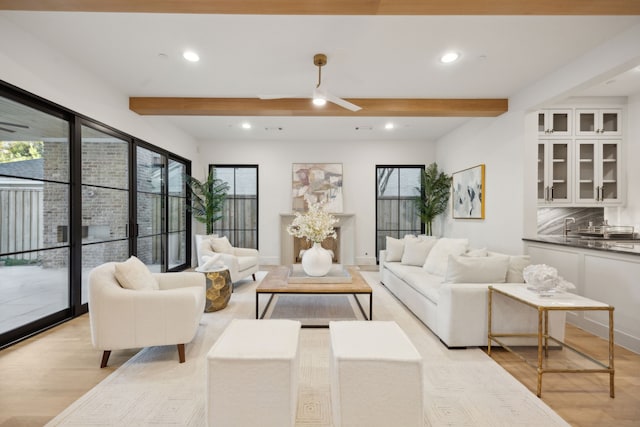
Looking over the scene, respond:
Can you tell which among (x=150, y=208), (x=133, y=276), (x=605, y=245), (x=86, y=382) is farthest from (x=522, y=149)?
(x=150, y=208)

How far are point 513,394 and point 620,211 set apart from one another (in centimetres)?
398

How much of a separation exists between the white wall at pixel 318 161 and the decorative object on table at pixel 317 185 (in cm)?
13

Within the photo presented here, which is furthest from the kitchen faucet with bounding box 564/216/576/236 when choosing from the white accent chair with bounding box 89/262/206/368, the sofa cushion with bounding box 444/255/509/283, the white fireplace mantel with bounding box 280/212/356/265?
the white accent chair with bounding box 89/262/206/368

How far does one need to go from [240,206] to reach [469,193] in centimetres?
475

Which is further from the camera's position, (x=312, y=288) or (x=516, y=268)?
(x=312, y=288)

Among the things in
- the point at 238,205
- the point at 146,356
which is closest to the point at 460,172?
the point at 238,205

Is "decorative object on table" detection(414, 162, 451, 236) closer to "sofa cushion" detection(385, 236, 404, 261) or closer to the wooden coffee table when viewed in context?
"sofa cushion" detection(385, 236, 404, 261)

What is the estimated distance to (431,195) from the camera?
629 centimetres

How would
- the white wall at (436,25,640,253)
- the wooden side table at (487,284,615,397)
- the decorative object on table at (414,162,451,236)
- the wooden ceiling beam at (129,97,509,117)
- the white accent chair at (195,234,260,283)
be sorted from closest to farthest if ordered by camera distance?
the wooden side table at (487,284,615,397), the white wall at (436,25,640,253), the wooden ceiling beam at (129,97,509,117), the white accent chair at (195,234,260,283), the decorative object on table at (414,162,451,236)

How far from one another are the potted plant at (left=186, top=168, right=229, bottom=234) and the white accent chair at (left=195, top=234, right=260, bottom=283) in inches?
39.2

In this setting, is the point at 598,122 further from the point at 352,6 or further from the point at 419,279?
the point at 352,6

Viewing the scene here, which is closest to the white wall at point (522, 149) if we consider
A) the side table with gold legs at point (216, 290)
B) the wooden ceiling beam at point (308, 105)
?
the wooden ceiling beam at point (308, 105)

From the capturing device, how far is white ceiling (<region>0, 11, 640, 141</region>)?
2.57 meters

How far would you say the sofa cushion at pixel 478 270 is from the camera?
2754mm
